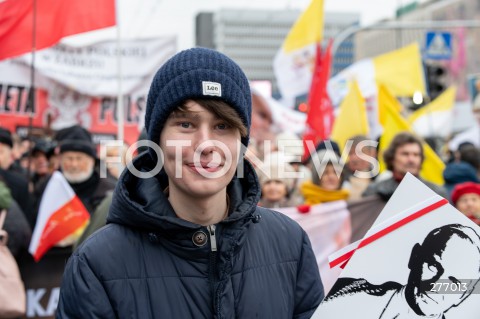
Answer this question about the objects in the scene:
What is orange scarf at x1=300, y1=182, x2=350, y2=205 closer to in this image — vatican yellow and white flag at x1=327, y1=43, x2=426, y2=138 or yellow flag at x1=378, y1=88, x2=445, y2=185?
yellow flag at x1=378, y1=88, x2=445, y2=185

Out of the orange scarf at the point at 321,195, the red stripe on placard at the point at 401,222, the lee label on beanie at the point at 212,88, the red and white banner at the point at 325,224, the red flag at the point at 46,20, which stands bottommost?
the red and white banner at the point at 325,224

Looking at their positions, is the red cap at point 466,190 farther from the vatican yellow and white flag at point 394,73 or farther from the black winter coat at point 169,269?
the vatican yellow and white flag at point 394,73

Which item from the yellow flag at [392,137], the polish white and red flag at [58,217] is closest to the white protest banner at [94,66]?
the yellow flag at [392,137]

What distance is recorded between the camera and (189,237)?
1.85 metres

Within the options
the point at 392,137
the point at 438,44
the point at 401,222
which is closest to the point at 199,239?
the point at 401,222

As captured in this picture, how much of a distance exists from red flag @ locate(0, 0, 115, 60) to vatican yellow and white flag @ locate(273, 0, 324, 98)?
407cm

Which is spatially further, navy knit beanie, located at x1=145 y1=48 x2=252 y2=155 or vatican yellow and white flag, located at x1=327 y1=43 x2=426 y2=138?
vatican yellow and white flag, located at x1=327 y1=43 x2=426 y2=138

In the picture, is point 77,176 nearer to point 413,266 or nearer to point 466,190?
point 466,190

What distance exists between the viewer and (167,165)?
190 cm

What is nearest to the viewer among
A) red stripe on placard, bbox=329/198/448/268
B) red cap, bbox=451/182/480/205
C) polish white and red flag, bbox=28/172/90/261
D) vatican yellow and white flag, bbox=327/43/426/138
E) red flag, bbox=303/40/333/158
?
red stripe on placard, bbox=329/198/448/268

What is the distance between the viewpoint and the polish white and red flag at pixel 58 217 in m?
4.90

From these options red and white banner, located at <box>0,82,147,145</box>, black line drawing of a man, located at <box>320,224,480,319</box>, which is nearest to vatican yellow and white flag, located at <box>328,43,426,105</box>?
red and white banner, located at <box>0,82,147,145</box>

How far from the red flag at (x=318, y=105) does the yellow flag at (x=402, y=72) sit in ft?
9.27

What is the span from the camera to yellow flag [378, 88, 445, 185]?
696 cm
